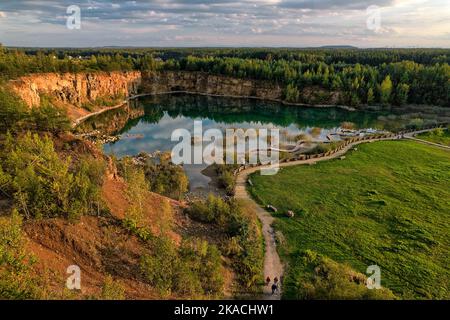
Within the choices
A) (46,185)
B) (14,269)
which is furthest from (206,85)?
(14,269)

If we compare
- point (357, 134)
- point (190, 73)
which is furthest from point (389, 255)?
point (190, 73)

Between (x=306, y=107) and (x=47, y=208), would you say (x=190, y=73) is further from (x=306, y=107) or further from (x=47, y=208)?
(x=47, y=208)

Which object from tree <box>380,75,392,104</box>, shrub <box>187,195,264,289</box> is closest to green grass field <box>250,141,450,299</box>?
shrub <box>187,195,264,289</box>

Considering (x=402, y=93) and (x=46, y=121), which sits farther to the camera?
(x=402, y=93)

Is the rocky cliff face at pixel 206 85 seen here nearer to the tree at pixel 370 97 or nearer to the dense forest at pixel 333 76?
the dense forest at pixel 333 76

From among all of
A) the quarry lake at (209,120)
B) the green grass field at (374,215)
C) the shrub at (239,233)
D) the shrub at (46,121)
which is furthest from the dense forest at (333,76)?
the shrub at (239,233)

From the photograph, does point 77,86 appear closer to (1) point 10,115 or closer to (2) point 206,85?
(2) point 206,85

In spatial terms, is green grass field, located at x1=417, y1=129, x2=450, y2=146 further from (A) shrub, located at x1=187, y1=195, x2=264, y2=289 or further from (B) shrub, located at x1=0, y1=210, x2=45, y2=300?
(B) shrub, located at x1=0, y1=210, x2=45, y2=300
